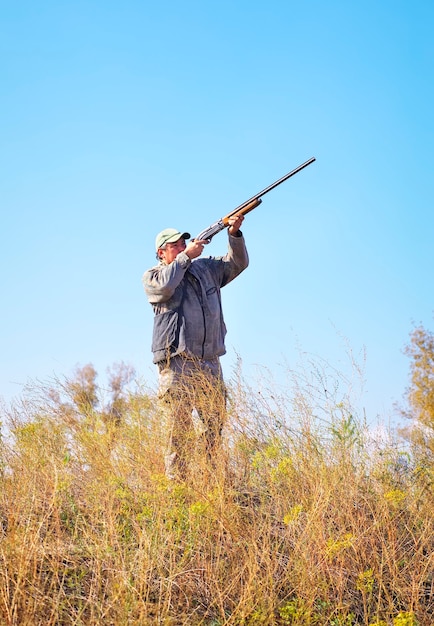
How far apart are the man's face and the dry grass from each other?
148 centimetres

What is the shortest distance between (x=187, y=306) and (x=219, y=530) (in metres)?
2.38

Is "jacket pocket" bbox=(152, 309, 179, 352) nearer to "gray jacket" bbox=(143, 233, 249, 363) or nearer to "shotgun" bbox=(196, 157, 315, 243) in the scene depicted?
"gray jacket" bbox=(143, 233, 249, 363)

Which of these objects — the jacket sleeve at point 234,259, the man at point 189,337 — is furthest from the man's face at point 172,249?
the jacket sleeve at point 234,259

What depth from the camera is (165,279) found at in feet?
20.4

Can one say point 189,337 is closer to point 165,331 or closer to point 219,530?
point 165,331

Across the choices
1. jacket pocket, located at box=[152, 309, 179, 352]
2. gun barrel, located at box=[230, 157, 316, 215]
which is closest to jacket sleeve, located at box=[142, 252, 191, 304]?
jacket pocket, located at box=[152, 309, 179, 352]

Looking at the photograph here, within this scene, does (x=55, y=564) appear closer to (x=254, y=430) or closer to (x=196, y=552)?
(x=196, y=552)

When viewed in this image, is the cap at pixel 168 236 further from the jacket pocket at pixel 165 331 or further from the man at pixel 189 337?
the jacket pocket at pixel 165 331

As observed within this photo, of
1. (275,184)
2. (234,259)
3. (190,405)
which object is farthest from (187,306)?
(275,184)

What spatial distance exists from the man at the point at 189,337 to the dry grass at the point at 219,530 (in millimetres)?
→ 197

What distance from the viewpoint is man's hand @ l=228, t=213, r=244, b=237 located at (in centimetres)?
667

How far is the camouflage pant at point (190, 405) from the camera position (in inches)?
A: 234

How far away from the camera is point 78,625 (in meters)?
3.71

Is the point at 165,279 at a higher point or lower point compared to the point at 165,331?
higher
